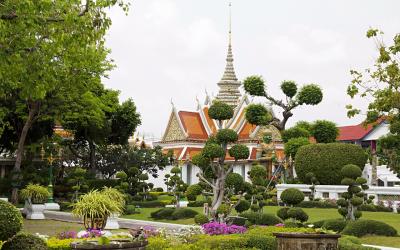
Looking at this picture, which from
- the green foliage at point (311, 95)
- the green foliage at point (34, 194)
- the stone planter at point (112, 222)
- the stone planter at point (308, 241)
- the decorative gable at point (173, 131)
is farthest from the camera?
the decorative gable at point (173, 131)

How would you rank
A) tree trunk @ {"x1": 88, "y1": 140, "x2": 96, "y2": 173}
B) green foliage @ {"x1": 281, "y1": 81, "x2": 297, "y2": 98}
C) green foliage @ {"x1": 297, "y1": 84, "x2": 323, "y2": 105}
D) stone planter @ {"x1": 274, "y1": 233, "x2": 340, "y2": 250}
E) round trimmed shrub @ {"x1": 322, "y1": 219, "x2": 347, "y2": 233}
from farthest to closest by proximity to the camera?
tree trunk @ {"x1": 88, "y1": 140, "x2": 96, "y2": 173}
green foliage @ {"x1": 281, "y1": 81, "x2": 297, "y2": 98}
green foliage @ {"x1": 297, "y1": 84, "x2": 323, "y2": 105}
round trimmed shrub @ {"x1": 322, "y1": 219, "x2": 347, "y2": 233}
stone planter @ {"x1": 274, "y1": 233, "x2": 340, "y2": 250}

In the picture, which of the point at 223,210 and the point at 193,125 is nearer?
the point at 223,210

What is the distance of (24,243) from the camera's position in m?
10.5

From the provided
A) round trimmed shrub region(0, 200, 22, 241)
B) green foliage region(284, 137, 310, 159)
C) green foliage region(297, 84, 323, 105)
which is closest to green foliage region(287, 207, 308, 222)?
round trimmed shrub region(0, 200, 22, 241)

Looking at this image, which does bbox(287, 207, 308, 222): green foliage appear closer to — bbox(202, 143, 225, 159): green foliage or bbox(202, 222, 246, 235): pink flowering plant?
bbox(202, 222, 246, 235): pink flowering plant

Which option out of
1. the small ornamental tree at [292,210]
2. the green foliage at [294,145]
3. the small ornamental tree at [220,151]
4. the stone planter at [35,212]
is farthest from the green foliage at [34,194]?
the green foliage at [294,145]

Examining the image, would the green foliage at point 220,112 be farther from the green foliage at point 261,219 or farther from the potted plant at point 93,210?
the potted plant at point 93,210

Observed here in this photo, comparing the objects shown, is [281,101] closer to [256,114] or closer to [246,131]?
[256,114]

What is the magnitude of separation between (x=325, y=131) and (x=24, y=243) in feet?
97.8

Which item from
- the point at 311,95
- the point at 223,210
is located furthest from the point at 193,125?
the point at 223,210

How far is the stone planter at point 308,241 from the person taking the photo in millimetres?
11969

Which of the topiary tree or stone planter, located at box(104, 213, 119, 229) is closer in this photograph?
stone planter, located at box(104, 213, 119, 229)

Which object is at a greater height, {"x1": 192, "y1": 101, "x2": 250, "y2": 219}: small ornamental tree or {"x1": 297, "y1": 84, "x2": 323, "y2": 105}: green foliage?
{"x1": 297, "y1": 84, "x2": 323, "y2": 105}: green foliage

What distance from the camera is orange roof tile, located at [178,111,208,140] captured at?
5516 cm
